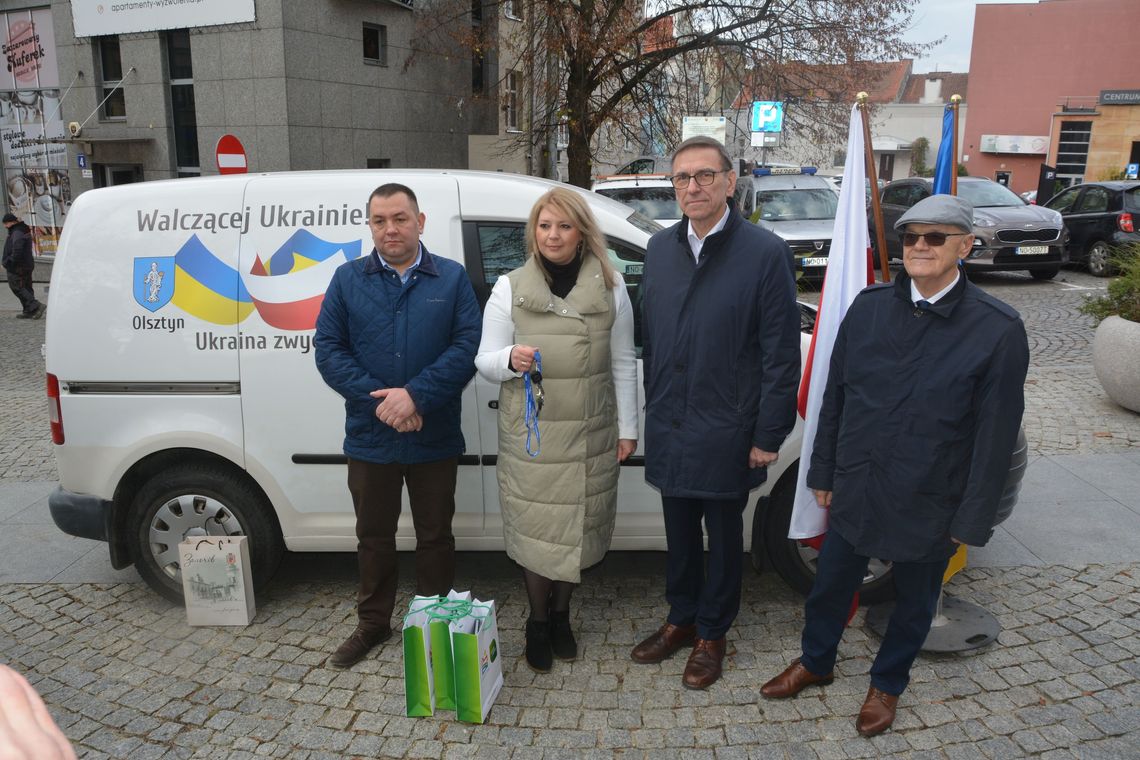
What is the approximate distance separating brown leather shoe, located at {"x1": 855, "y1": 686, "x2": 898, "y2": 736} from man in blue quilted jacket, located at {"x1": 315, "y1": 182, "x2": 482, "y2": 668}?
183cm

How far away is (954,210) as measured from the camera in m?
2.81

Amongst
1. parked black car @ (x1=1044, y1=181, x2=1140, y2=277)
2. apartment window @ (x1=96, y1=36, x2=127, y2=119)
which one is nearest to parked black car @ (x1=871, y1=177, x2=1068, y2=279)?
parked black car @ (x1=1044, y1=181, x2=1140, y2=277)

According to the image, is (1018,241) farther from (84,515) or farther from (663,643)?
(84,515)

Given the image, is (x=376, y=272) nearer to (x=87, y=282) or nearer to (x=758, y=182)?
(x=87, y=282)

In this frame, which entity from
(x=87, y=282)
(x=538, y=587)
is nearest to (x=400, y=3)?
(x=87, y=282)

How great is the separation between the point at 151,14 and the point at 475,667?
16883 mm

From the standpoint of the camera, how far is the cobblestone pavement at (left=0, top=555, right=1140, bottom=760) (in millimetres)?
3152

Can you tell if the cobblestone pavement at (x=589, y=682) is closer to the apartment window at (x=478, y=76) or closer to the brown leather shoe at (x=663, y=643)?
the brown leather shoe at (x=663, y=643)

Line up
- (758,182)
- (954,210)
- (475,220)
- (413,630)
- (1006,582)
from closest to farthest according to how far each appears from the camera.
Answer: (954,210)
(413,630)
(475,220)
(1006,582)
(758,182)

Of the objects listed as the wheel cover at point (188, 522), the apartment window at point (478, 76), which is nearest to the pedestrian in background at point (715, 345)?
the wheel cover at point (188, 522)

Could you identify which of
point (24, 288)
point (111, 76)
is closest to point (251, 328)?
point (24, 288)

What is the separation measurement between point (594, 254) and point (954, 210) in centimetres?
129

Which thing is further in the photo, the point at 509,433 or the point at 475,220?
the point at 475,220

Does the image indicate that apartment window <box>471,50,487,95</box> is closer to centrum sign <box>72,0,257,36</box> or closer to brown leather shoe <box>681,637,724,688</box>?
centrum sign <box>72,0,257,36</box>
